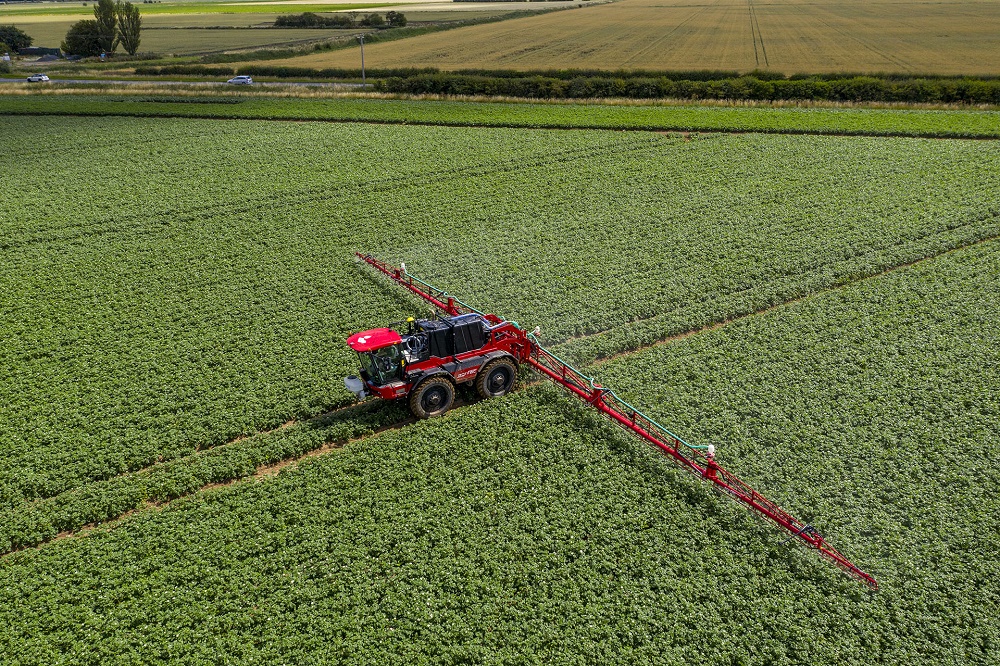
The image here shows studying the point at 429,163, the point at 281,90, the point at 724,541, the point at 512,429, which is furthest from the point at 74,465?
the point at 281,90

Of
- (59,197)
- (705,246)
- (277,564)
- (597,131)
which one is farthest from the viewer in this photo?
(597,131)

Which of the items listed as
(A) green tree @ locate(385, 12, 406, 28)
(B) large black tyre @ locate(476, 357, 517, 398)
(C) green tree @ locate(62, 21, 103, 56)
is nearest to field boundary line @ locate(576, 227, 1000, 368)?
(B) large black tyre @ locate(476, 357, 517, 398)

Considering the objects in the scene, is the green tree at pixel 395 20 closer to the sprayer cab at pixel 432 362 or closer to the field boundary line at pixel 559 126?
the field boundary line at pixel 559 126

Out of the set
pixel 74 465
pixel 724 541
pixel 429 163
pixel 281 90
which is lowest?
pixel 724 541

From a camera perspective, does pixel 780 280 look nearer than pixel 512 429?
No

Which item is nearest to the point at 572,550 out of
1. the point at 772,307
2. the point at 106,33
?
the point at 772,307

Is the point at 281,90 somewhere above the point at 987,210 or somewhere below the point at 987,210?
above

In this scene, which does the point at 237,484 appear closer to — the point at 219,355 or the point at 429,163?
the point at 219,355
